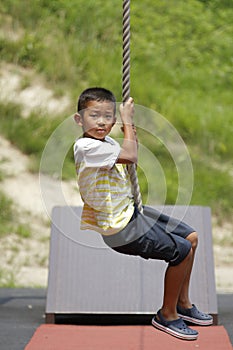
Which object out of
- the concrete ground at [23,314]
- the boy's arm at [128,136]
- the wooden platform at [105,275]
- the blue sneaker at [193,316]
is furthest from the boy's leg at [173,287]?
the wooden platform at [105,275]

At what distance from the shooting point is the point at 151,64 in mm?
12773

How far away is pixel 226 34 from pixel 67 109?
3674 millimetres

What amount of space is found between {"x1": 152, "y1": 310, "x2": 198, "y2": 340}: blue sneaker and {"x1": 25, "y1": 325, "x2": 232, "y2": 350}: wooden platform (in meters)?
0.53

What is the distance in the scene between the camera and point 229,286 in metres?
8.67

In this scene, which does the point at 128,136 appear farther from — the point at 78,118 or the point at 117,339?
the point at 117,339

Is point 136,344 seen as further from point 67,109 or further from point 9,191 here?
point 67,109

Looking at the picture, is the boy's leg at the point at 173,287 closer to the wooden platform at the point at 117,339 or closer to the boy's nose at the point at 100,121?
the wooden platform at the point at 117,339

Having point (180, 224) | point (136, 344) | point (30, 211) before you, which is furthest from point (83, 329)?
point (30, 211)

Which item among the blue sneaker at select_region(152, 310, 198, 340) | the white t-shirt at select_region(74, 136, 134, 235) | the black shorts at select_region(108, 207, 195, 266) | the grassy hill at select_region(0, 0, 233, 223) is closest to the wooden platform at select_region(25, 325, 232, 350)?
the blue sneaker at select_region(152, 310, 198, 340)

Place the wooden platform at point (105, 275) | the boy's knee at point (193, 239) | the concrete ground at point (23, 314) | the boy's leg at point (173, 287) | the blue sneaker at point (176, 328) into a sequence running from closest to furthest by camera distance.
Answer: the blue sneaker at point (176, 328), the boy's leg at point (173, 287), the boy's knee at point (193, 239), the concrete ground at point (23, 314), the wooden platform at point (105, 275)

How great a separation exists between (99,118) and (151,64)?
357 inches

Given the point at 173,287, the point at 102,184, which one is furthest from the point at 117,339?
the point at 102,184

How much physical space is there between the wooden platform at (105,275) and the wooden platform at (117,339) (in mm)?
316

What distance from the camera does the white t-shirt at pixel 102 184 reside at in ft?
12.6
